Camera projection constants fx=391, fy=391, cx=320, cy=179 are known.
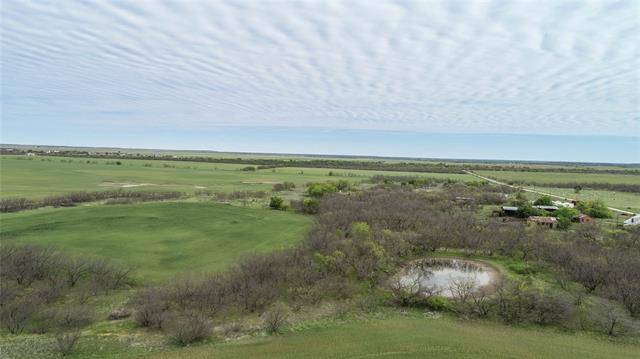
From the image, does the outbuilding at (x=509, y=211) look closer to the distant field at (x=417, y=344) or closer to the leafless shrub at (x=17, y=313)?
the distant field at (x=417, y=344)

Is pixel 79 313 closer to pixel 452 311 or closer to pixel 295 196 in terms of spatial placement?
pixel 452 311

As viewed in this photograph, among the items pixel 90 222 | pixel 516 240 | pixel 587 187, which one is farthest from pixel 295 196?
pixel 587 187

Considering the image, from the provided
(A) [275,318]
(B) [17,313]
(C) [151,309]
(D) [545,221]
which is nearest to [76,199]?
(B) [17,313]

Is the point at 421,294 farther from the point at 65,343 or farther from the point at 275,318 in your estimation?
the point at 65,343

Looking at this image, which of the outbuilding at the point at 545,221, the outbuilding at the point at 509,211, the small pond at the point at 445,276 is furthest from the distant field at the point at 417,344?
the outbuilding at the point at 509,211

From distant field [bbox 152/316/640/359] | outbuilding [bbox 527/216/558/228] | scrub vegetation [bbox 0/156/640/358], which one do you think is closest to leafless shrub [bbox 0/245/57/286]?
scrub vegetation [bbox 0/156/640/358]

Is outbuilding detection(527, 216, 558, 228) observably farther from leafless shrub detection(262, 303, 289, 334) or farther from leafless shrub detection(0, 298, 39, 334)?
leafless shrub detection(0, 298, 39, 334)
